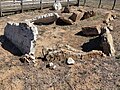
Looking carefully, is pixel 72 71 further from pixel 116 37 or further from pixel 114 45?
pixel 116 37

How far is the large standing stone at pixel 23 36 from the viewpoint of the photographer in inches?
522

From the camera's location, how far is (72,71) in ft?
38.3

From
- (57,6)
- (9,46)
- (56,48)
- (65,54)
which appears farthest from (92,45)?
(57,6)

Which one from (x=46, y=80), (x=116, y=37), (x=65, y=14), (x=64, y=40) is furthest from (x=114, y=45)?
(x=65, y=14)

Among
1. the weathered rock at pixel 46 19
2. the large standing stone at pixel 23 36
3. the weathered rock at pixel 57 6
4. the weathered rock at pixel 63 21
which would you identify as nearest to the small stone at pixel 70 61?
the large standing stone at pixel 23 36

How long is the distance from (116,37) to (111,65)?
10.2ft

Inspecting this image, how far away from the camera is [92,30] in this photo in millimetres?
15367

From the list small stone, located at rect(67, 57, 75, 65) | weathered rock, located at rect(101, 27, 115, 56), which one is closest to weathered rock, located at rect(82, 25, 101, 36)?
weathered rock, located at rect(101, 27, 115, 56)

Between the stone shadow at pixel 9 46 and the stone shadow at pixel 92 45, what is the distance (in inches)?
121

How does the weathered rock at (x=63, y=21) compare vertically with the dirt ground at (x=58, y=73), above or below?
above

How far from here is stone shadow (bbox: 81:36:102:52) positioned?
1388cm

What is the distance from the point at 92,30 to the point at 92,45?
1319 mm

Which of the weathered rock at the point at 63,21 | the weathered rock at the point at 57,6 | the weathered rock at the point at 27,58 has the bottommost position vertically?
the weathered rock at the point at 27,58

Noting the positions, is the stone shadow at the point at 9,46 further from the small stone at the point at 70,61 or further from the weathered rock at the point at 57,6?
the weathered rock at the point at 57,6
